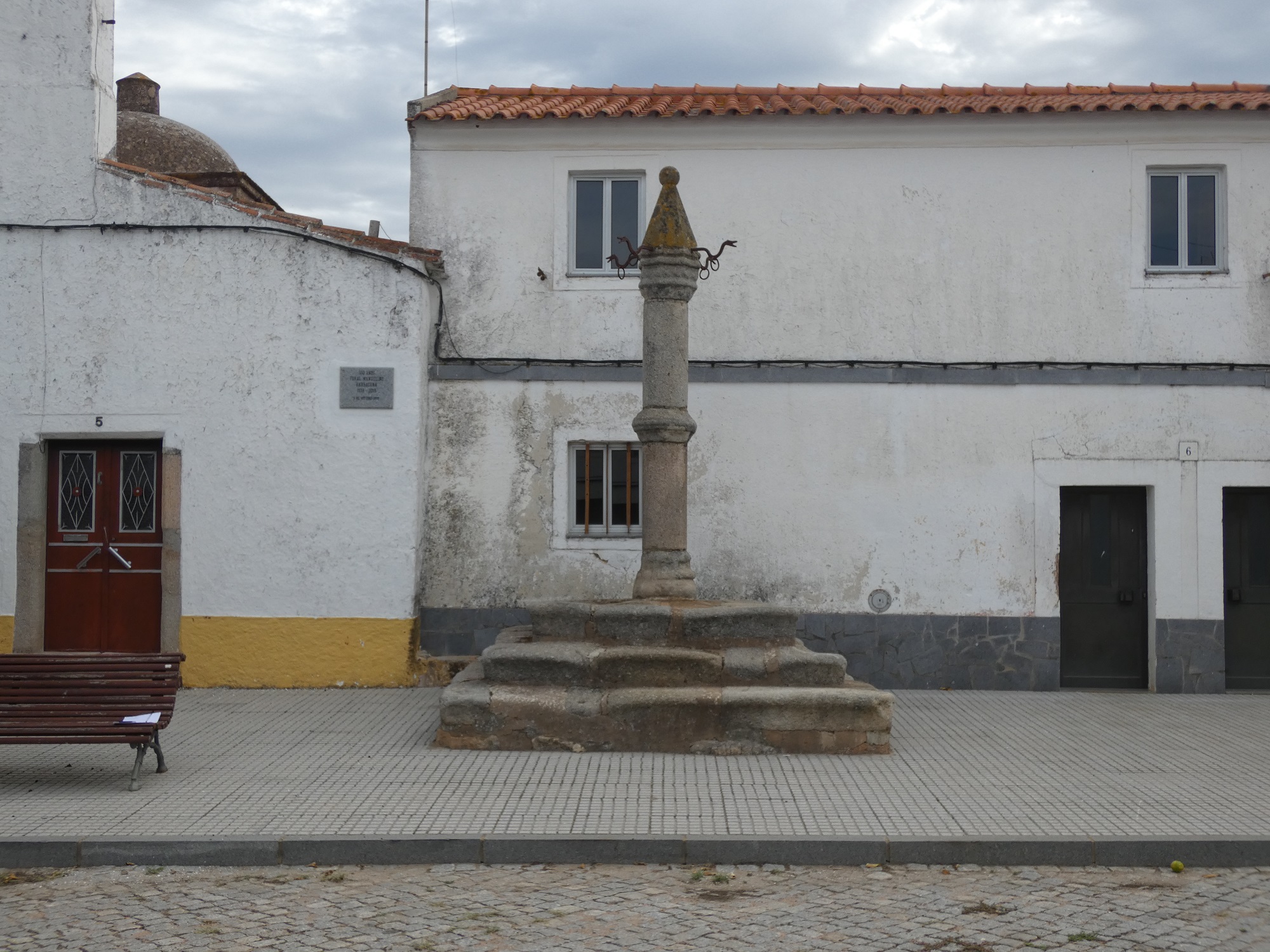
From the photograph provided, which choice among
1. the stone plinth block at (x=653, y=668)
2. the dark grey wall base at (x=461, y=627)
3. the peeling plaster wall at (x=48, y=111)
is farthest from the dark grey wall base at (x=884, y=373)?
the stone plinth block at (x=653, y=668)

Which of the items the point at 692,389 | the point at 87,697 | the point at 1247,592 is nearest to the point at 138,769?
the point at 87,697

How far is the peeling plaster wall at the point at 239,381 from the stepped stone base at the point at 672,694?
298cm

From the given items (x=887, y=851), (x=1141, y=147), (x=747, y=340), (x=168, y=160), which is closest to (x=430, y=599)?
(x=747, y=340)

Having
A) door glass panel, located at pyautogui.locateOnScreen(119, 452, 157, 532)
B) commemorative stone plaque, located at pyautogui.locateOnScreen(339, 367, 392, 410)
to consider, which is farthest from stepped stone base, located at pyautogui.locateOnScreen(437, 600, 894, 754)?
door glass panel, located at pyautogui.locateOnScreen(119, 452, 157, 532)

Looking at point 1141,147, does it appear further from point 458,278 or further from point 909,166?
point 458,278

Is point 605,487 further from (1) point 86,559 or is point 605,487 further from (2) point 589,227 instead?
(1) point 86,559

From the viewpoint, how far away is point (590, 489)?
1279 cm

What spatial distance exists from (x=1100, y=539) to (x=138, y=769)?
9112 millimetres

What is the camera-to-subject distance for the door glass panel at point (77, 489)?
1224 centimetres

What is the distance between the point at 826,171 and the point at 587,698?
6.29m

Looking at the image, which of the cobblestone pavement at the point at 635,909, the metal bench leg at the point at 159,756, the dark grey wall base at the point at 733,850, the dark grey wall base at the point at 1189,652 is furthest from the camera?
the dark grey wall base at the point at 1189,652

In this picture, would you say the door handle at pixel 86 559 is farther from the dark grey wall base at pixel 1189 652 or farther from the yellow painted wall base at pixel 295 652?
the dark grey wall base at pixel 1189 652

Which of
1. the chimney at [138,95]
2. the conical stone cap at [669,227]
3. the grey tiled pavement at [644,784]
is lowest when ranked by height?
the grey tiled pavement at [644,784]

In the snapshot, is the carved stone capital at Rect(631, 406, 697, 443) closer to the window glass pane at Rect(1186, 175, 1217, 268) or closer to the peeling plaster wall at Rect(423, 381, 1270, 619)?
the peeling plaster wall at Rect(423, 381, 1270, 619)
